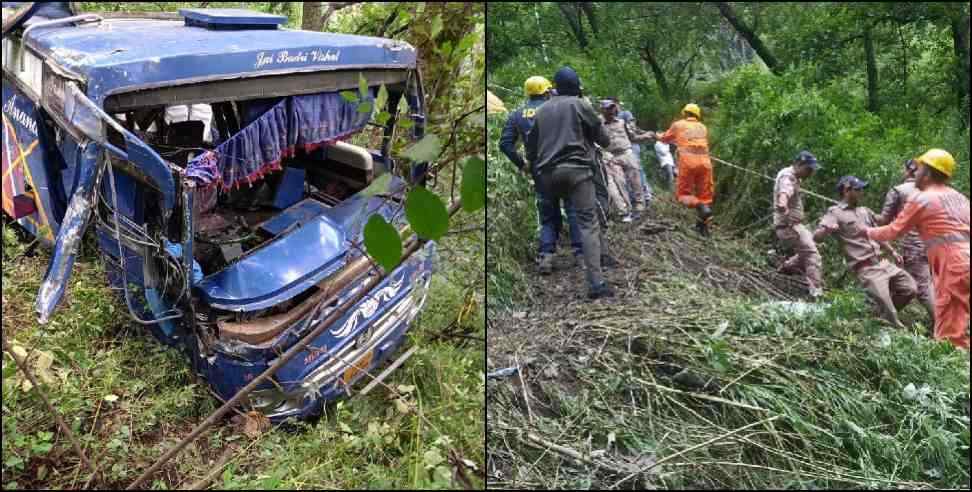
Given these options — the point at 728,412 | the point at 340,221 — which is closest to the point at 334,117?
the point at 340,221

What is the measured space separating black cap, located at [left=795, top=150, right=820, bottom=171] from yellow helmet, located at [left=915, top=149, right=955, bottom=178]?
0.59 m

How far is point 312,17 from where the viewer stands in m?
7.08

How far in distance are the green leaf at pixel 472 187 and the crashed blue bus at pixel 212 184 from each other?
1.20 m

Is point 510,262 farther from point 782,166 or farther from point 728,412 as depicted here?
point 782,166

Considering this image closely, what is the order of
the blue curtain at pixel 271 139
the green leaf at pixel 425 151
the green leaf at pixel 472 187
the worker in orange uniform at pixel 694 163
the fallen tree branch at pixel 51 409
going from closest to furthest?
the green leaf at pixel 472 187 < the green leaf at pixel 425 151 < the fallen tree branch at pixel 51 409 < the blue curtain at pixel 271 139 < the worker in orange uniform at pixel 694 163

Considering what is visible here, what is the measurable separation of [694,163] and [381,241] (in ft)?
10.2

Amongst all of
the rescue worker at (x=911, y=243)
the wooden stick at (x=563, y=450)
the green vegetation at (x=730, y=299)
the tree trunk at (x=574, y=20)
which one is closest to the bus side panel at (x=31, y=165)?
the green vegetation at (x=730, y=299)

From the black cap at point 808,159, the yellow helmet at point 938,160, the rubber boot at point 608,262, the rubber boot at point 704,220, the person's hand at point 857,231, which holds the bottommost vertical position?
the rubber boot at point 608,262

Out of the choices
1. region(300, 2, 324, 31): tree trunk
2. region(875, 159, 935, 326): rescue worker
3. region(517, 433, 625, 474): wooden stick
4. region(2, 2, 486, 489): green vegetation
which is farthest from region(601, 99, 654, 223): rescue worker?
region(300, 2, 324, 31): tree trunk

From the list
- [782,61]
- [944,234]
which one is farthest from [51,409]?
[944,234]

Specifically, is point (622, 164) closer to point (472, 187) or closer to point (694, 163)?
point (694, 163)

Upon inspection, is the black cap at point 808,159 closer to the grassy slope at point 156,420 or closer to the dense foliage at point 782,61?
the dense foliage at point 782,61

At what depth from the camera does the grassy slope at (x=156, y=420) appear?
8.82 ft

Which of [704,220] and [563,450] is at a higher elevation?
[704,220]
